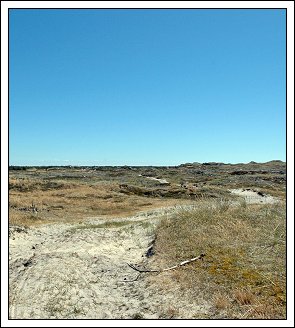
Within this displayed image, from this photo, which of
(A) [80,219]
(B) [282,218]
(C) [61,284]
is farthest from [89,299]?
(A) [80,219]

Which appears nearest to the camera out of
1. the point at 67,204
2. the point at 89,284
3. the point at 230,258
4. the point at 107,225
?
the point at 89,284

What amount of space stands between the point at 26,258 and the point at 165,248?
5.81m

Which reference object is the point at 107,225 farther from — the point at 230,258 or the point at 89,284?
the point at 230,258

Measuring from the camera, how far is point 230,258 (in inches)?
491

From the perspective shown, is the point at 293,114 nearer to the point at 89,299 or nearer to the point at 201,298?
the point at 201,298

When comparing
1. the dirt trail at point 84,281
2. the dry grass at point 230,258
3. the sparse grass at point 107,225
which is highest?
the dry grass at point 230,258

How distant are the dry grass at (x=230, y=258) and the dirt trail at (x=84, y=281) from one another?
0.82 meters

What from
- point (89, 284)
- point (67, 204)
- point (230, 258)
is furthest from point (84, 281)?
point (67, 204)

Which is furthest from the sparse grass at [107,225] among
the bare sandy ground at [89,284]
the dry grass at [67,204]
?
the bare sandy ground at [89,284]

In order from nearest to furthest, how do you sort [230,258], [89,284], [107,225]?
[89,284], [230,258], [107,225]

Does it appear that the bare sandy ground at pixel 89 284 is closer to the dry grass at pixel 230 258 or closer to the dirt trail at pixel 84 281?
the dirt trail at pixel 84 281

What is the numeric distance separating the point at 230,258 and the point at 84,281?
5.02 metres

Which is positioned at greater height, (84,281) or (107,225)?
(107,225)

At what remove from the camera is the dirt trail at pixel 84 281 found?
10047 mm
